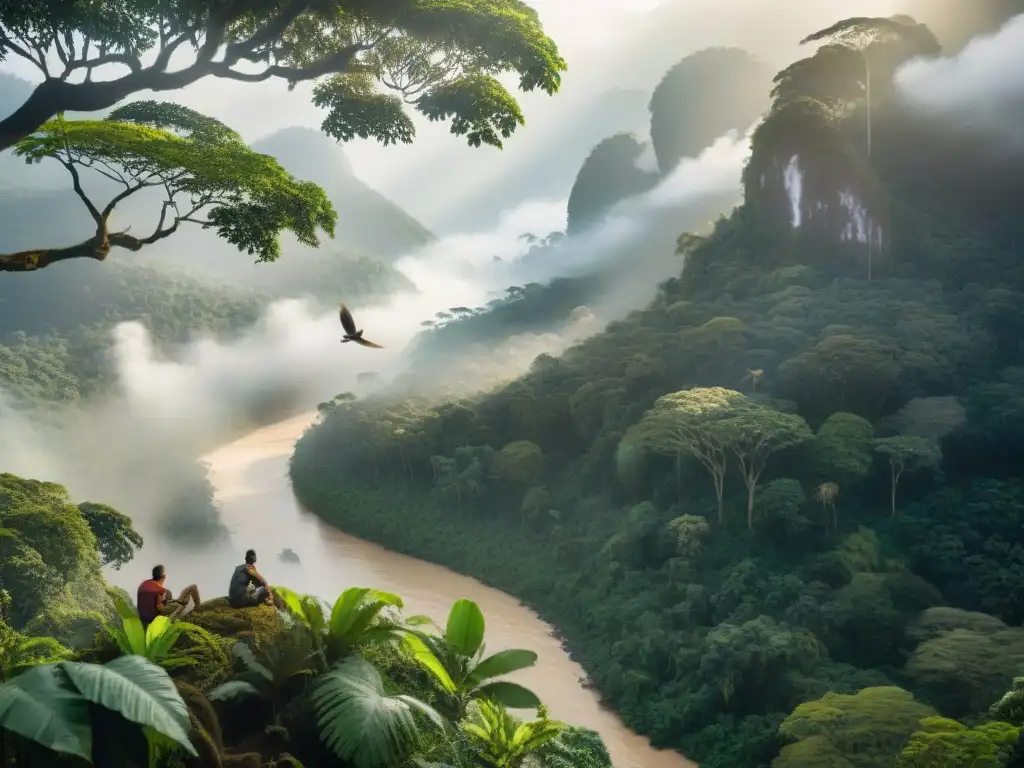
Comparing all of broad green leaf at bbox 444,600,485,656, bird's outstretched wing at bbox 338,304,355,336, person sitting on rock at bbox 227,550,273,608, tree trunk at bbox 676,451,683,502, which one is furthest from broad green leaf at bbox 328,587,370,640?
tree trunk at bbox 676,451,683,502

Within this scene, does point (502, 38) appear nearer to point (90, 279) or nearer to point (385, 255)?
point (90, 279)

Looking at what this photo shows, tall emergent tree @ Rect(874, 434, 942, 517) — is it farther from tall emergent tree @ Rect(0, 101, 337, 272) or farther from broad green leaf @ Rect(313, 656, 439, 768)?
broad green leaf @ Rect(313, 656, 439, 768)

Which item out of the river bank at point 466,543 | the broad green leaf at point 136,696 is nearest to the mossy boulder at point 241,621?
the broad green leaf at point 136,696

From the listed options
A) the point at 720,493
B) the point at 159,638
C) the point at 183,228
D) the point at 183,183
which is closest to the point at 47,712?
the point at 159,638

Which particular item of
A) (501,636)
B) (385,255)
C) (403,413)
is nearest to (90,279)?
(403,413)

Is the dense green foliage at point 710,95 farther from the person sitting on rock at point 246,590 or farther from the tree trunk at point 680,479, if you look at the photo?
the person sitting on rock at point 246,590
